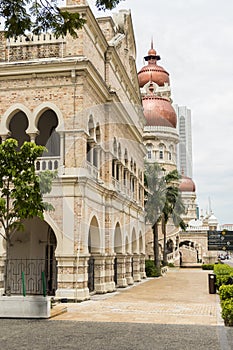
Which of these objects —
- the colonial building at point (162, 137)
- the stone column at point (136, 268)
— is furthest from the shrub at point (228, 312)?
the colonial building at point (162, 137)

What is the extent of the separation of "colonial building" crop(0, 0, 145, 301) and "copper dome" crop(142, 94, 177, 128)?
107ft

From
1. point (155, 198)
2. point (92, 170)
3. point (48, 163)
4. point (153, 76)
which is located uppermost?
point (153, 76)

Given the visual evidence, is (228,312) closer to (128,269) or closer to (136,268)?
(128,269)

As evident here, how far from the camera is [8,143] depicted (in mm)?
14328

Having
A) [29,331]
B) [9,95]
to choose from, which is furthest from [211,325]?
[9,95]

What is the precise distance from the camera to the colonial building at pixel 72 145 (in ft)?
58.9

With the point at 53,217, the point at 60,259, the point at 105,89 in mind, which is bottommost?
the point at 60,259

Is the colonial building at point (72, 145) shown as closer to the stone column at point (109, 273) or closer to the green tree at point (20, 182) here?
the stone column at point (109, 273)

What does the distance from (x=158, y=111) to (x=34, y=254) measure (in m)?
40.8

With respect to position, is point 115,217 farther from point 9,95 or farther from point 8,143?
point 8,143

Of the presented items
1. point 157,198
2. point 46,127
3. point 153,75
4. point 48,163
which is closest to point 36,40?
point 46,127

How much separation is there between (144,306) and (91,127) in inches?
298

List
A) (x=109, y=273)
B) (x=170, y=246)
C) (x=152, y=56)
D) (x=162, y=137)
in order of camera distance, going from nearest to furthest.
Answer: (x=109, y=273)
(x=170, y=246)
(x=162, y=137)
(x=152, y=56)

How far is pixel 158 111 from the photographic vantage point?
59.9 metres
